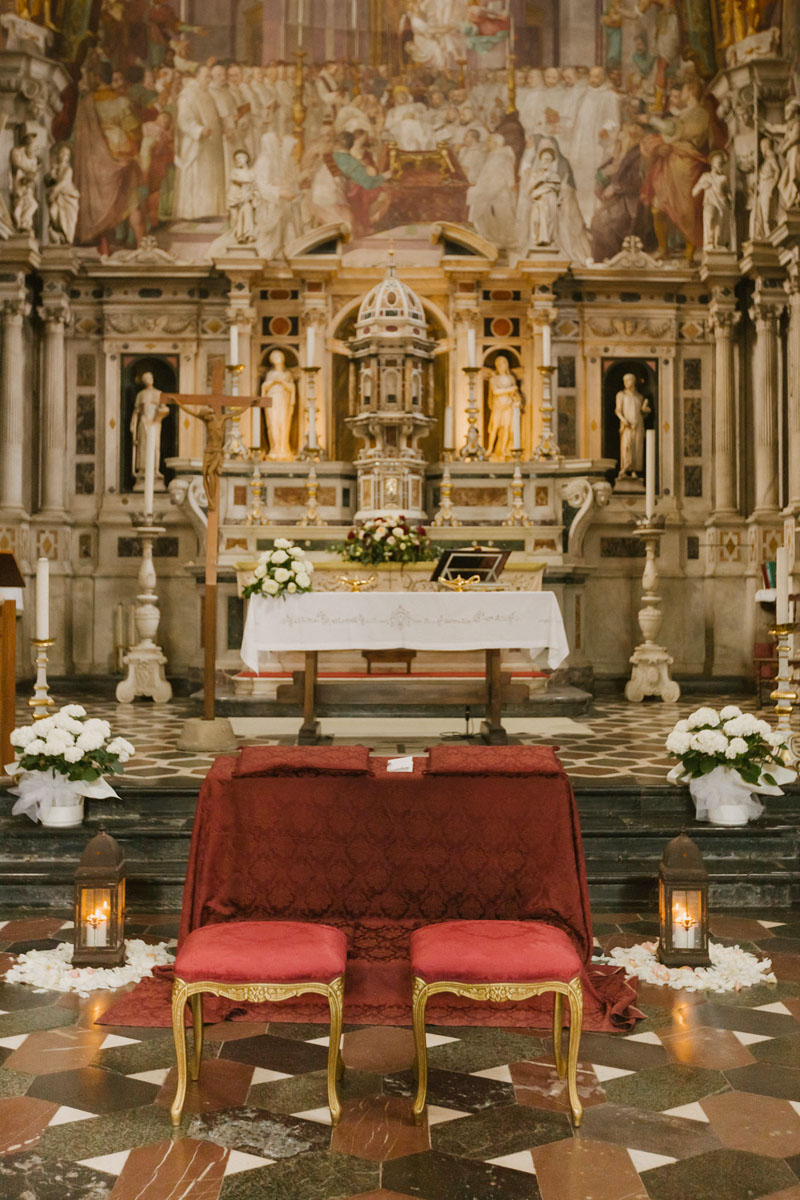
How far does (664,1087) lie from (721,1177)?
596 mm

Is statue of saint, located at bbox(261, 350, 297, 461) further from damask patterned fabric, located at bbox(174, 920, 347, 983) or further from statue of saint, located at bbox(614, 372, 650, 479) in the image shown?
damask patterned fabric, located at bbox(174, 920, 347, 983)

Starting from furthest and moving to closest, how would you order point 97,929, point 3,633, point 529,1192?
point 3,633
point 97,929
point 529,1192

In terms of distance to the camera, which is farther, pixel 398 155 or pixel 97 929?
pixel 398 155

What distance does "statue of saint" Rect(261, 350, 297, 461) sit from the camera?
46.7 feet

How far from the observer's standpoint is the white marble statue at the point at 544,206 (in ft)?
46.5

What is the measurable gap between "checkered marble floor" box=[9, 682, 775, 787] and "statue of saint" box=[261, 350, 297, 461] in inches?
136

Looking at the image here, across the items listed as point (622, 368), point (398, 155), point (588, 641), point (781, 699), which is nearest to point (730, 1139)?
point (781, 699)

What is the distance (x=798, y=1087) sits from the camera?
12.9 ft

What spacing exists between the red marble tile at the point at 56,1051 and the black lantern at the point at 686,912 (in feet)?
7.79

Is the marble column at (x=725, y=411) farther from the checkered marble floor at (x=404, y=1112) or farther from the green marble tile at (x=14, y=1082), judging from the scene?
the green marble tile at (x=14, y=1082)

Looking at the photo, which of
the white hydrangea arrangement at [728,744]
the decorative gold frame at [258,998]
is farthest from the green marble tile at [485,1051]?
the white hydrangea arrangement at [728,744]

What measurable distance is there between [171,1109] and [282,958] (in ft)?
1.89

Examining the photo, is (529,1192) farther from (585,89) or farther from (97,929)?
(585,89)

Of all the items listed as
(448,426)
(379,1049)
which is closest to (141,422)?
(448,426)
